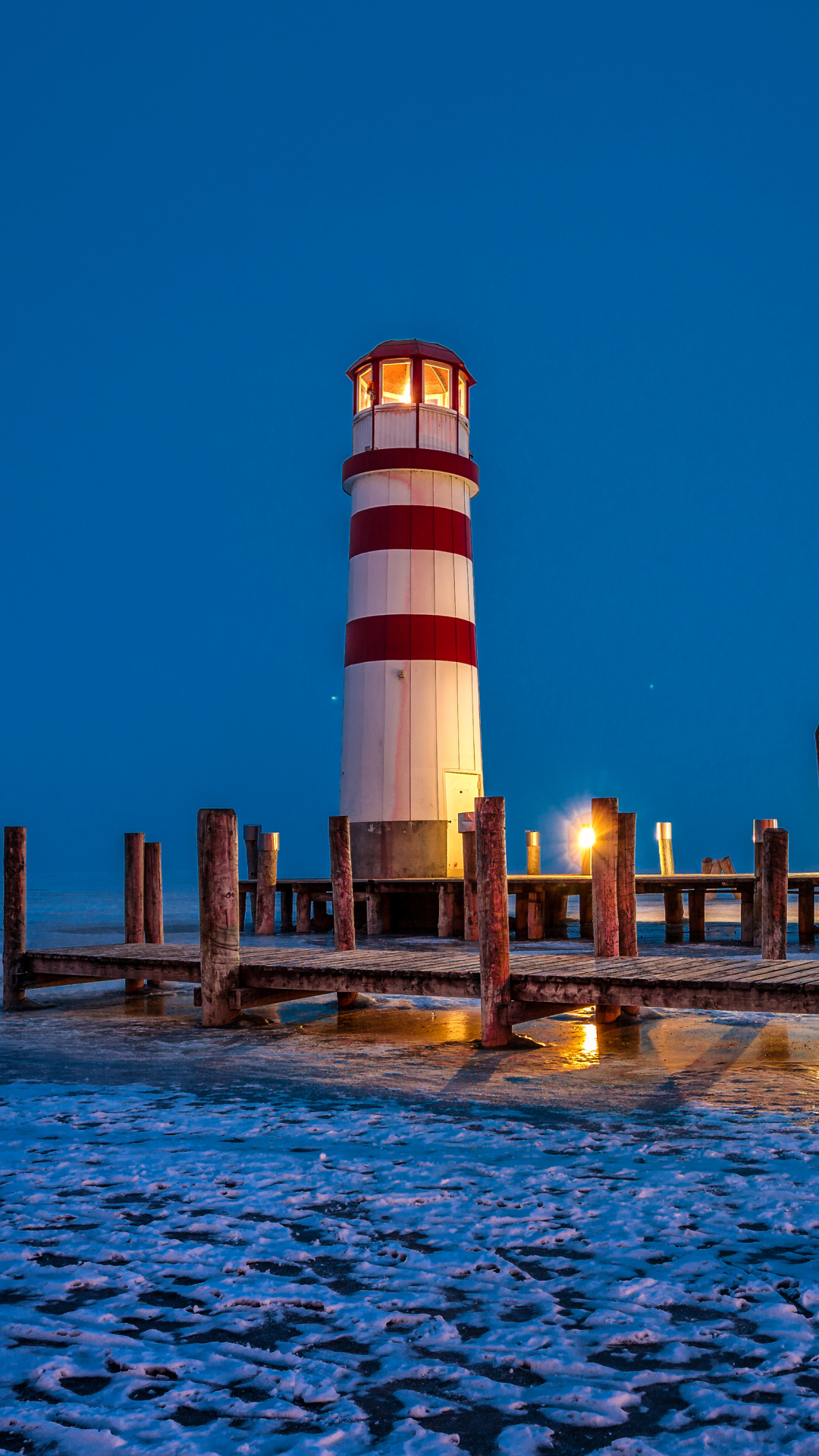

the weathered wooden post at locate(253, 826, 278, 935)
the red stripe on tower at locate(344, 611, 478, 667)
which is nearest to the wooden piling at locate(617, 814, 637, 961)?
the red stripe on tower at locate(344, 611, 478, 667)

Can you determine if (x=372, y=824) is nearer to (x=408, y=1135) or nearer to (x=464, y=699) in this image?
(x=464, y=699)

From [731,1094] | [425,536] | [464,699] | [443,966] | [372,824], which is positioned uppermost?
[425,536]

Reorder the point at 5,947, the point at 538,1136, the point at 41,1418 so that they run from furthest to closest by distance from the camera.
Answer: the point at 5,947 < the point at 538,1136 < the point at 41,1418

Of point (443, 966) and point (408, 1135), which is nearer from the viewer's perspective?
point (408, 1135)

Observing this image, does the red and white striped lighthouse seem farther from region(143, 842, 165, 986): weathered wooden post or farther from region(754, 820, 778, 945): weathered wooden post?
region(143, 842, 165, 986): weathered wooden post

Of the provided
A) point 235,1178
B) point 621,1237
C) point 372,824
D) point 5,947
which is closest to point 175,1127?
point 235,1178

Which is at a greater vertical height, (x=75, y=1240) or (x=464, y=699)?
(x=464, y=699)

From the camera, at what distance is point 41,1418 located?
11.1ft

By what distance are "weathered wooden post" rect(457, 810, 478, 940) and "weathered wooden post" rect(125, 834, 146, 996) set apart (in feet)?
17.3

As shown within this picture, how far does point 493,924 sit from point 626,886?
305 centimetres

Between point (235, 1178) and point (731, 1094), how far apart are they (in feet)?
12.1

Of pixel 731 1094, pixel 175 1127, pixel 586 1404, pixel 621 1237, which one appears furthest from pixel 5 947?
pixel 586 1404

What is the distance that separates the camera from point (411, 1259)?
4.67 meters

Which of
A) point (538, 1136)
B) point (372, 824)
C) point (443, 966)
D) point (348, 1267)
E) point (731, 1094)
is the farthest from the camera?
point (372, 824)
